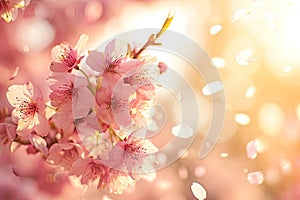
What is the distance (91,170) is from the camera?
2.48 ft

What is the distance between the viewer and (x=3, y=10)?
0.80 metres

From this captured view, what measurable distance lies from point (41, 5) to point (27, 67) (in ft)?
0.41

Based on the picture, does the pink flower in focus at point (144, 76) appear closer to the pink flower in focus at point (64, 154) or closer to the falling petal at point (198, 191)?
the pink flower in focus at point (64, 154)

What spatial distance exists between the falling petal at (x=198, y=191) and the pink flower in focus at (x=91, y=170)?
0.33m

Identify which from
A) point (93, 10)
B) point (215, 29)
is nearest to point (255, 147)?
point (215, 29)

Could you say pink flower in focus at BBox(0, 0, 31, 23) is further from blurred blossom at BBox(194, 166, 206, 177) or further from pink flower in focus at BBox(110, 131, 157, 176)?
blurred blossom at BBox(194, 166, 206, 177)

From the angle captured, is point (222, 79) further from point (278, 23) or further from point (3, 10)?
point (3, 10)

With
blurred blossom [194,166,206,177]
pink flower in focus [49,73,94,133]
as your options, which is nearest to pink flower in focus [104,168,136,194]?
pink flower in focus [49,73,94,133]

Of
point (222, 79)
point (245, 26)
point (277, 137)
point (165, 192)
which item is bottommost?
point (165, 192)

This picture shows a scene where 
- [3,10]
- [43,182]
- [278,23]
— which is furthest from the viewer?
[278,23]

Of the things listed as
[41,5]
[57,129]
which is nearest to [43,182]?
[57,129]

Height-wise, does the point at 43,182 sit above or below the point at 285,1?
below

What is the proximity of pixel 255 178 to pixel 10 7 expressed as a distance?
24.6 inches

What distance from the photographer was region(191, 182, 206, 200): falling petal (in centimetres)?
104
